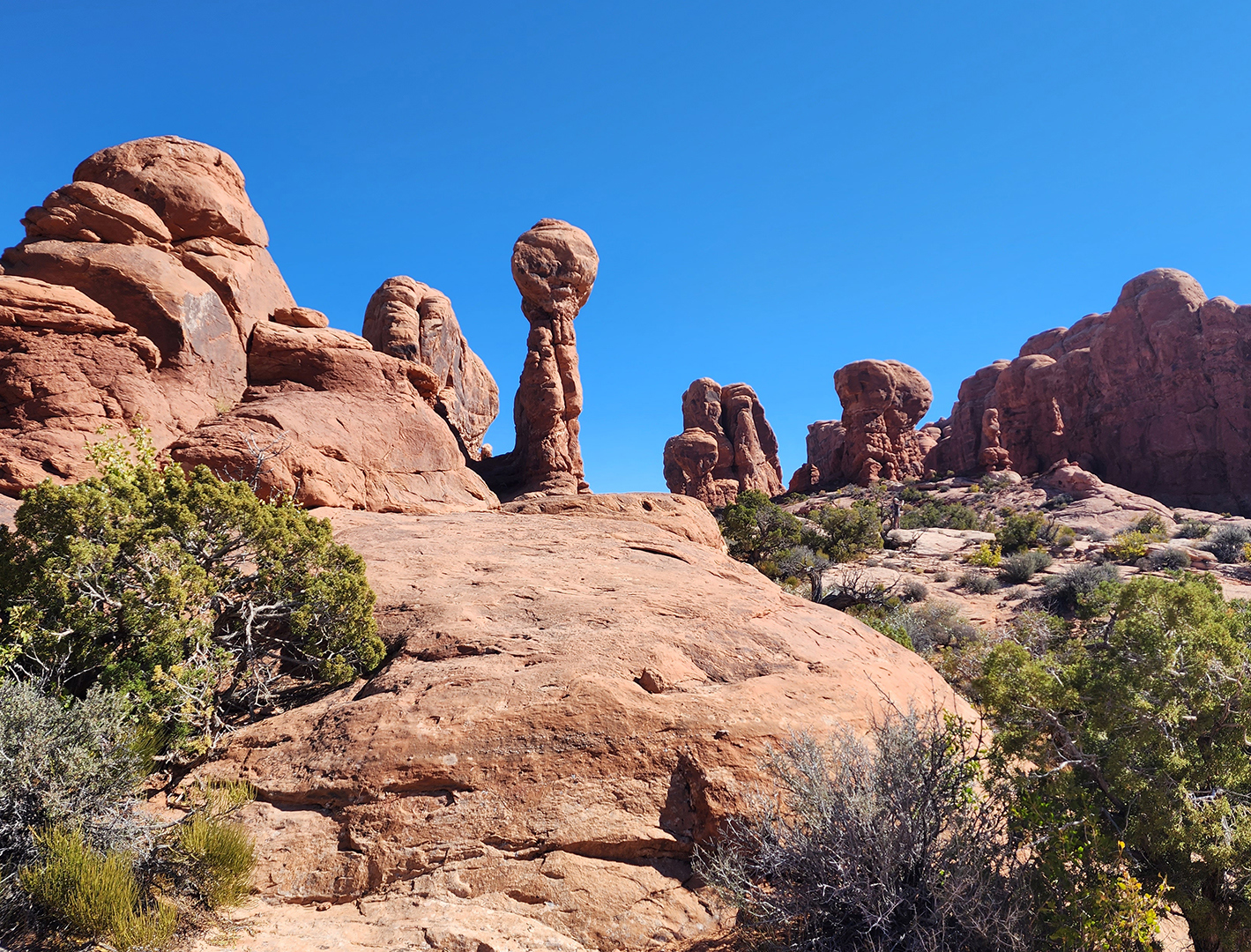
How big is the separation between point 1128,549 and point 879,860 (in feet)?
96.4

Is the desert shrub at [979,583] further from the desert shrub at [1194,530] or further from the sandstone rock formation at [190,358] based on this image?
the sandstone rock formation at [190,358]

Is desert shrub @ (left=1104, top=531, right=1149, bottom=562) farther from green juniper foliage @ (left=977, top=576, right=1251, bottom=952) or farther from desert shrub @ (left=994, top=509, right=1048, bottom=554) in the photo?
green juniper foliage @ (left=977, top=576, right=1251, bottom=952)

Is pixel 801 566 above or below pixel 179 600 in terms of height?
above

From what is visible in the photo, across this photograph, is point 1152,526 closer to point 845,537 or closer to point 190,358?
point 845,537

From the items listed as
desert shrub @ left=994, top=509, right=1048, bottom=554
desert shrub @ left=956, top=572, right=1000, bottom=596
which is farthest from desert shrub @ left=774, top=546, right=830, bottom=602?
desert shrub @ left=994, top=509, right=1048, bottom=554

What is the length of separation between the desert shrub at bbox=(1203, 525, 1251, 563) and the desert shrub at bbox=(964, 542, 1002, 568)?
8754mm

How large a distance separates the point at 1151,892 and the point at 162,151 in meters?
20.7

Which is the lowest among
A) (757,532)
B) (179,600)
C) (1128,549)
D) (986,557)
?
(179,600)

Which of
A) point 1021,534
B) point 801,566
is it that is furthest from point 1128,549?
point 801,566

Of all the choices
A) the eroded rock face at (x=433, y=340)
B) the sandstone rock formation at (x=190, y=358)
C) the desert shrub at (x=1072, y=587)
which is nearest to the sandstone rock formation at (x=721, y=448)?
the eroded rock face at (x=433, y=340)

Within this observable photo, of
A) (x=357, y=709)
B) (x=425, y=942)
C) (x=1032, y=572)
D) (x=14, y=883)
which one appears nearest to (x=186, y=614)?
(x=357, y=709)

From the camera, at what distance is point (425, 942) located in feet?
14.2

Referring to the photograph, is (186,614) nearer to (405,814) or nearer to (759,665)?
(405,814)

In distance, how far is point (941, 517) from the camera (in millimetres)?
42219
